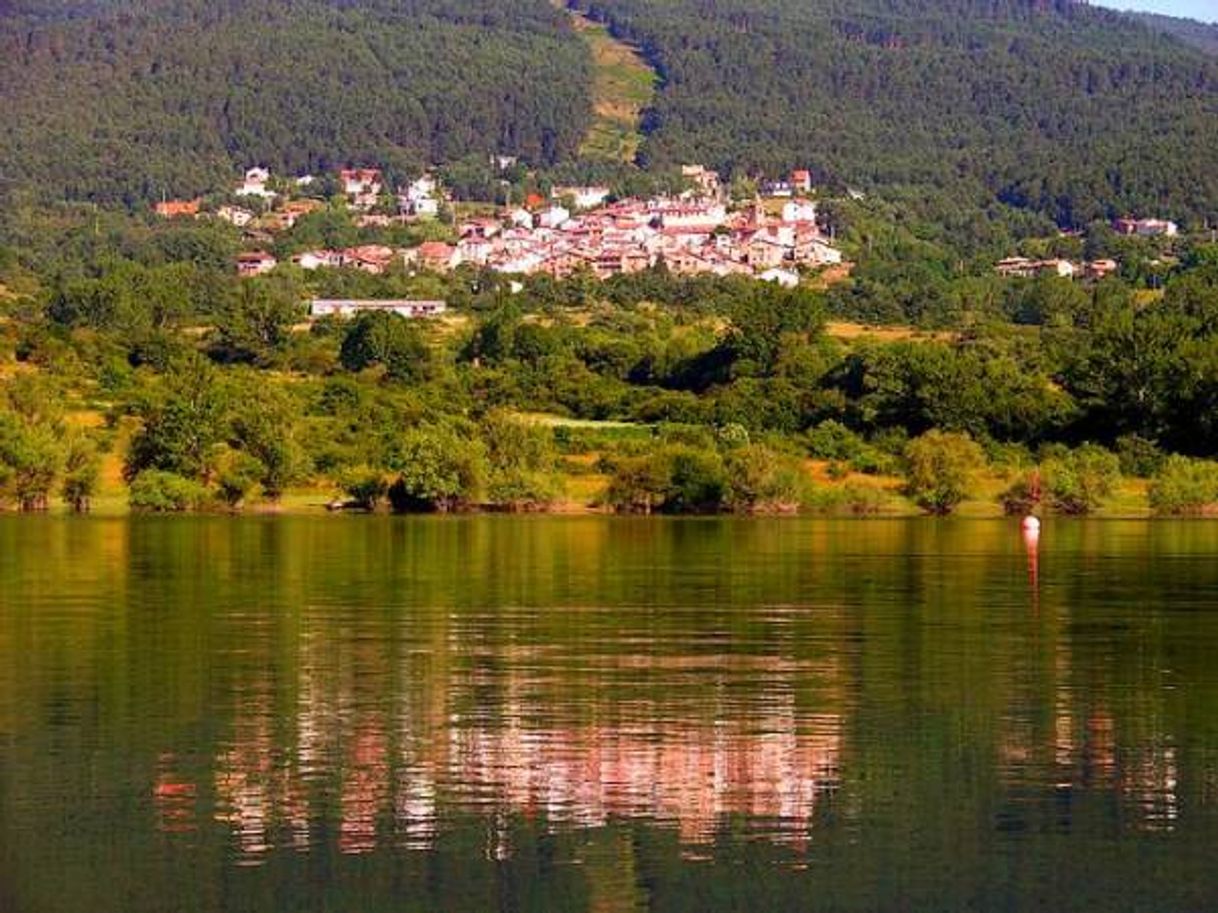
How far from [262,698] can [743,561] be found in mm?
25145

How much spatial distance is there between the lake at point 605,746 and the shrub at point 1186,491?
36.9 m

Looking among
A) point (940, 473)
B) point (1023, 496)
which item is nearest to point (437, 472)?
point (940, 473)

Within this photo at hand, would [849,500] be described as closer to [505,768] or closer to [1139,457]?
Answer: [1139,457]

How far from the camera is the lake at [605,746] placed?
17.6 m

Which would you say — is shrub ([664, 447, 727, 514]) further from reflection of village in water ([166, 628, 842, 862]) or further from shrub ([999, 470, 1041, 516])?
reflection of village in water ([166, 628, 842, 862])

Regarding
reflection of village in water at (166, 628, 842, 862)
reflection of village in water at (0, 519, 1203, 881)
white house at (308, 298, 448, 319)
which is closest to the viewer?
reflection of village in water at (166, 628, 842, 862)

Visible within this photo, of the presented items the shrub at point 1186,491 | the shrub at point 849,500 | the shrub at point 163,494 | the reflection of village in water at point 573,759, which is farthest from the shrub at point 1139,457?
the reflection of village in water at point 573,759

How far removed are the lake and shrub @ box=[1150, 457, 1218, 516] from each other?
121 feet

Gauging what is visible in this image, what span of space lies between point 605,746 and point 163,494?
54388 mm

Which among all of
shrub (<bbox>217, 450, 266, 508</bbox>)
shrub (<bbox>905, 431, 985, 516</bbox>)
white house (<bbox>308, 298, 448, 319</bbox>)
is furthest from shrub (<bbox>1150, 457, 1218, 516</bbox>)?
white house (<bbox>308, 298, 448, 319</bbox>)

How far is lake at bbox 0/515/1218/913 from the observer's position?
17.6 m

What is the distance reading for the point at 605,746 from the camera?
22.7m

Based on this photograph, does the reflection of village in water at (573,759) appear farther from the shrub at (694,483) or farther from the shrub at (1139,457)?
the shrub at (1139,457)

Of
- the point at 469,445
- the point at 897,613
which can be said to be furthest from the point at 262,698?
the point at 469,445
